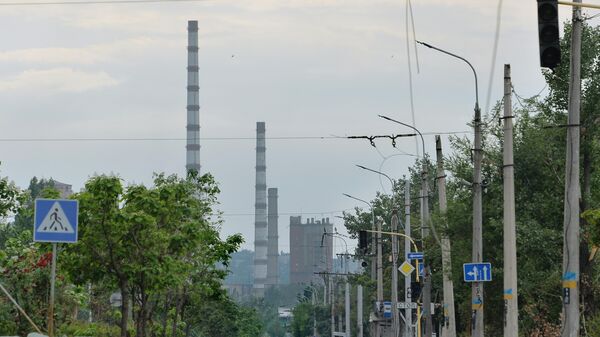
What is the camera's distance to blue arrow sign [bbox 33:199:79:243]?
822 inches

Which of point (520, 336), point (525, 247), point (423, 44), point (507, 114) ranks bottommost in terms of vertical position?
point (520, 336)

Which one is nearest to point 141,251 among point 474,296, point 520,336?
point 474,296

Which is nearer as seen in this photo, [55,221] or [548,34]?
[548,34]

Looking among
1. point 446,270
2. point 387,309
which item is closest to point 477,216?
point 446,270

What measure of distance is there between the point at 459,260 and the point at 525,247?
5856mm

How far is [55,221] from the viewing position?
69.2ft

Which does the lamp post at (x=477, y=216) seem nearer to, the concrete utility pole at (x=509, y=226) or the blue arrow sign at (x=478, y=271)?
the blue arrow sign at (x=478, y=271)

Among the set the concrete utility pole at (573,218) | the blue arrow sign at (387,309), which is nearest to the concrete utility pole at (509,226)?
the concrete utility pole at (573,218)

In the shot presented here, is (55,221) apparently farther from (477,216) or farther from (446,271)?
(446,271)

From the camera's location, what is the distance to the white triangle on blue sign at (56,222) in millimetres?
20953

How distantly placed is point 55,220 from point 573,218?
9907 millimetres

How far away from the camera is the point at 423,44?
34.6m

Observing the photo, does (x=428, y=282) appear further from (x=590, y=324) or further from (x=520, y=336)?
(x=590, y=324)

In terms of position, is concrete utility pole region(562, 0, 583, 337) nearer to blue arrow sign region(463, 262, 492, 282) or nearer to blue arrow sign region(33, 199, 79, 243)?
blue arrow sign region(463, 262, 492, 282)
